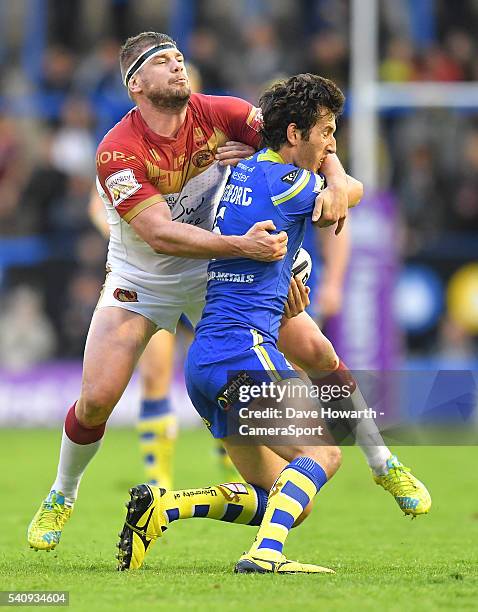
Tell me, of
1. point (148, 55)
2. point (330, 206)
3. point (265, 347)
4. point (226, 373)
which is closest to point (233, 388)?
point (226, 373)

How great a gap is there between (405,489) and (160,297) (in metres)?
1.52

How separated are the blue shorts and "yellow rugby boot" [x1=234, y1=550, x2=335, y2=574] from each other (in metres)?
0.57

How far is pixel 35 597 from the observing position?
4980 mm

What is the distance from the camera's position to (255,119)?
642 cm

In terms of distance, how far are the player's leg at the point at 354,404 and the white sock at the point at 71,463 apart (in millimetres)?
1079

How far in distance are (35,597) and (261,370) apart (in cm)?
131

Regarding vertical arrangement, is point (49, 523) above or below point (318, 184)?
below

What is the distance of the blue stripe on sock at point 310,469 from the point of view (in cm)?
554

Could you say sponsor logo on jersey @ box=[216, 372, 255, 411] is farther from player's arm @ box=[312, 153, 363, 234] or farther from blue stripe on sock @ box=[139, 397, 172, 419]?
blue stripe on sock @ box=[139, 397, 172, 419]

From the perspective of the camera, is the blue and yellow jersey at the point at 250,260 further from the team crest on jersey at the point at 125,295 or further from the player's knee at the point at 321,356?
the team crest on jersey at the point at 125,295

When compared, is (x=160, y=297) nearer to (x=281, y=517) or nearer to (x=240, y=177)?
(x=240, y=177)

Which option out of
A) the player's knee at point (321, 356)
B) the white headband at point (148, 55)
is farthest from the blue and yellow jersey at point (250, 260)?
the white headband at point (148, 55)

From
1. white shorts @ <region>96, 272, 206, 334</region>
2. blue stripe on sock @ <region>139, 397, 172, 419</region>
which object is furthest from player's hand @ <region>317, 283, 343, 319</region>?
white shorts @ <region>96, 272, 206, 334</region>

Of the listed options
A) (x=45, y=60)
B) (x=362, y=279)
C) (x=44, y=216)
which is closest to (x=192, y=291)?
(x=362, y=279)
